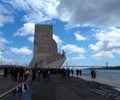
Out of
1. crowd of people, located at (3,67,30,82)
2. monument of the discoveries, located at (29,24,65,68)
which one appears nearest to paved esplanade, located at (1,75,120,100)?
crowd of people, located at (3,67,30,82)

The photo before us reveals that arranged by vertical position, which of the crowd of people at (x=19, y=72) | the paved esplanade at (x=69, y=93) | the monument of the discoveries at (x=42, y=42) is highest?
Answer: the monument of the discoveries at (x=42, y=42)

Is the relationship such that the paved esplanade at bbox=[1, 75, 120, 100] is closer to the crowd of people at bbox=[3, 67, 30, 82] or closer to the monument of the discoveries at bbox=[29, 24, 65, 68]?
the crowd of people at bbox=[3, 67, 30, 82]

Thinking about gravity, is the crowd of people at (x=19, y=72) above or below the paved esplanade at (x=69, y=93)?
above

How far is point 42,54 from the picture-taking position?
12569cm

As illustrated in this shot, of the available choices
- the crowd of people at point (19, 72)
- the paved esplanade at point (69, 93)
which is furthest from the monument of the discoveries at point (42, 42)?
the paved esplanade at point (69, 93)

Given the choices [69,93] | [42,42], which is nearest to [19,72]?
[69,93]

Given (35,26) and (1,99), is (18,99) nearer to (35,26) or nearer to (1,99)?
(1,99)

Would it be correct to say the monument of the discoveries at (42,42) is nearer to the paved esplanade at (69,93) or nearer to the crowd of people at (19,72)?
the crowd of people at (19,72)

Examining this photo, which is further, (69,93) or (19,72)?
(19,72)

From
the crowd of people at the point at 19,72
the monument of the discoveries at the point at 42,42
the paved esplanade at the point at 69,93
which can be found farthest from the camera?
the monument of the discoveries at the point at 42,42

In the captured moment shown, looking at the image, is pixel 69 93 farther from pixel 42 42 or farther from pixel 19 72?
pixel 42 42

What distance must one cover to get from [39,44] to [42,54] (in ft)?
14.6

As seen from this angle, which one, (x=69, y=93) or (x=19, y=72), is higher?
(x=19, y=72)

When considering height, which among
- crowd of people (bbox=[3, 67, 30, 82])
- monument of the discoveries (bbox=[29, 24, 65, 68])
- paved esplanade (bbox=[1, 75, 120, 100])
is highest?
monument of the discoveries (bbox=[29, 24, 65, 68])
